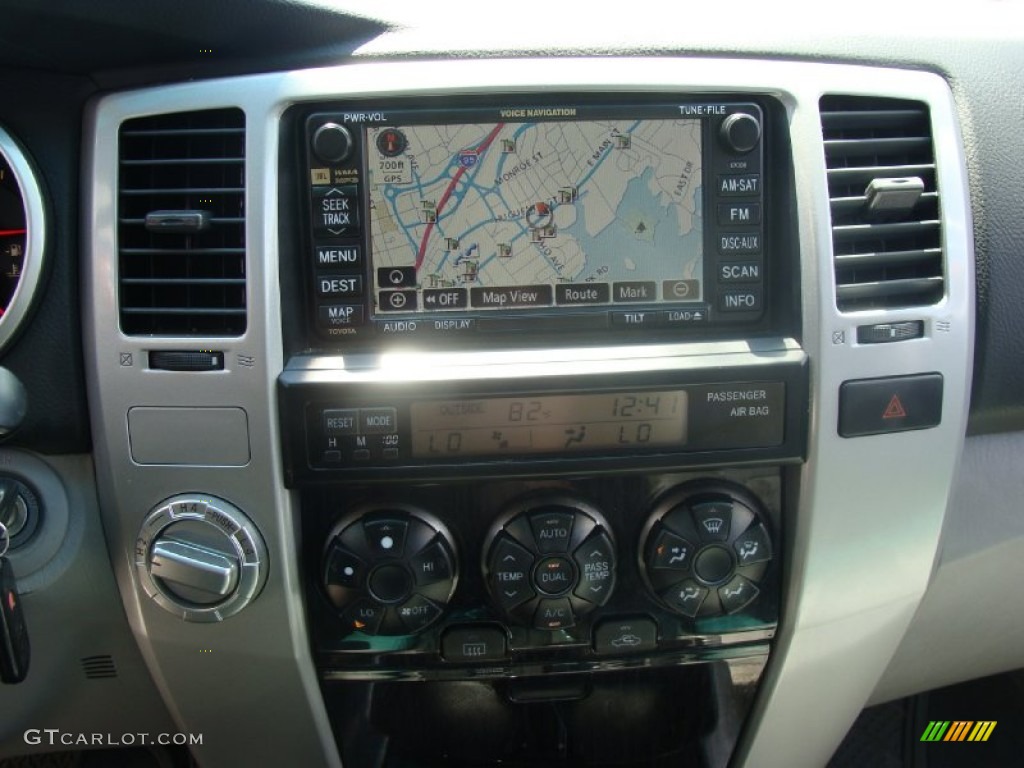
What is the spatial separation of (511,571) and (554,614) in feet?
0.34

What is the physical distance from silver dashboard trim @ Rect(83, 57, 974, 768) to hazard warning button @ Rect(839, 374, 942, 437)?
17 millimetres

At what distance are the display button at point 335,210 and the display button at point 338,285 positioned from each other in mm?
65

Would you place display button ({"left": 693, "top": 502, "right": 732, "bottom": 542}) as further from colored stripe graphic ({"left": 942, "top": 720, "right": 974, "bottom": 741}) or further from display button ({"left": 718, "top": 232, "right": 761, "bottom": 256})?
colored stripe graphic ({"left": 942, "top": 720, "right": 974, "bottom": 741})

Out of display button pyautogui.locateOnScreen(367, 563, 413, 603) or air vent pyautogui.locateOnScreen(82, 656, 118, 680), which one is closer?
display button pyautogui.locateOnScreen(367, 563, 413, 603)

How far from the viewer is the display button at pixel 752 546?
146 centimetres

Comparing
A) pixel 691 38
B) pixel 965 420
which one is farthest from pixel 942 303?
pixel 691 38

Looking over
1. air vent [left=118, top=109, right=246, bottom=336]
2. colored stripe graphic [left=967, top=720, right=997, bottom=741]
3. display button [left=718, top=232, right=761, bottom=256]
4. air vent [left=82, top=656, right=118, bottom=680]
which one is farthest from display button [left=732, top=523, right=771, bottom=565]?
colored stripe graphic [left=967, top=720, right=997, bottom=741]

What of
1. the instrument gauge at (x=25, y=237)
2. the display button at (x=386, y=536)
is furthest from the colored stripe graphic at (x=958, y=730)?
the instrument gauge at (x=25, y=237)

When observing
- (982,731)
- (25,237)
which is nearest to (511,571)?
(25,237)

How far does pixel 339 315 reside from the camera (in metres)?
1.41

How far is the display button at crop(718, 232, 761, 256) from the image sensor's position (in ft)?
4.74

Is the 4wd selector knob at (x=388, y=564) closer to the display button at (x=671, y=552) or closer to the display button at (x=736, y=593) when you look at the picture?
the display button at (x=671, y=552)

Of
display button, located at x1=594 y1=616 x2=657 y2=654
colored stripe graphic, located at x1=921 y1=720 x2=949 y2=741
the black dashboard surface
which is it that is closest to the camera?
the black dashboard surface

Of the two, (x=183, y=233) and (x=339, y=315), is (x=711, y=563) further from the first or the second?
(x=183, y=233)
